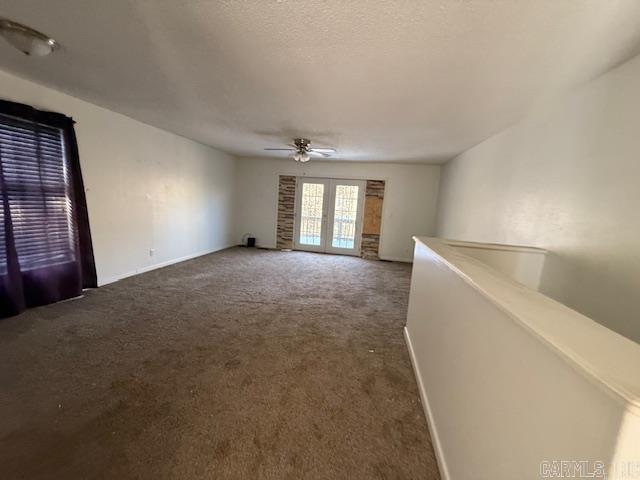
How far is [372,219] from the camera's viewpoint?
630 centimetres

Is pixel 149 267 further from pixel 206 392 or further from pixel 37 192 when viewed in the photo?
pixel 206 392

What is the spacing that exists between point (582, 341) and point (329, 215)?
5.96m

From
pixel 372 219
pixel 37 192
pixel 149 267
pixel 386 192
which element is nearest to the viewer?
pixel 37 192

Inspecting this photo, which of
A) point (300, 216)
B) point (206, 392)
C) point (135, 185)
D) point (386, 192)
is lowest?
point (206, 392)

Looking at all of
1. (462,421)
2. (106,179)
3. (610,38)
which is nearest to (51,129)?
(106,179)

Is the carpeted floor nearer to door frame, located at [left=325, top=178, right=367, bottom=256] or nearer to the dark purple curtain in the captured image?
the dark purple curtain

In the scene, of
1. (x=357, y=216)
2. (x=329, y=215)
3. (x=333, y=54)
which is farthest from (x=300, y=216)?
(x=333, y=54)

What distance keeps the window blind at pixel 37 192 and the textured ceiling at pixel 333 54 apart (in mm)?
558

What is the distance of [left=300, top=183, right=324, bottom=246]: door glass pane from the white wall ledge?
5654mm

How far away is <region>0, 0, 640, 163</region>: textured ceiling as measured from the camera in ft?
4.42

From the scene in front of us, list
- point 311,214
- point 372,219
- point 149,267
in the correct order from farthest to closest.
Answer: point 311,214, point 372,219, point 149,267

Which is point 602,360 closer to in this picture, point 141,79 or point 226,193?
point 141,79

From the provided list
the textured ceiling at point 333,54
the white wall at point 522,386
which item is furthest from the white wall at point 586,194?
the white wall at point 522,386

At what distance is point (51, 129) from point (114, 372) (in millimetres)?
2681
